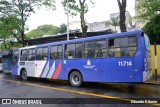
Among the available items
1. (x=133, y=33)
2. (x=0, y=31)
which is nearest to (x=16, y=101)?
(x=133, y=33)

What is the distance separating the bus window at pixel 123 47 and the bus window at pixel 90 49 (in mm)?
1109

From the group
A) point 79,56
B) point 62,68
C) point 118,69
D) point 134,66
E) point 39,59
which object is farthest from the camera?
point 39,59

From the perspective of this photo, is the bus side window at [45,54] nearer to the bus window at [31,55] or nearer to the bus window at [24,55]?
the bus window at [31,55]

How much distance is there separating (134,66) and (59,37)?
18.8 metres

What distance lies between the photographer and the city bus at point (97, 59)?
31.7 ft

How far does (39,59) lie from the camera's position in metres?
14.8

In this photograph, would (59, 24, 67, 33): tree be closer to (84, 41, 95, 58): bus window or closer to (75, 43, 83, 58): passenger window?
(75, 43, 83, 58): passenger window

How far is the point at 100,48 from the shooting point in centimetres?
1105

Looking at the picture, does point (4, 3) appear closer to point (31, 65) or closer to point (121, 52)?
point (31, 65)

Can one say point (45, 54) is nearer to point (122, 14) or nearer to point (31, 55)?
point (31, 55)

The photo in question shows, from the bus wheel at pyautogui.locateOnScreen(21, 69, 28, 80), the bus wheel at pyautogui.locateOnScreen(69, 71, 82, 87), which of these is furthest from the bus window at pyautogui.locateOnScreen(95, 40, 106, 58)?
the bus wheel at pyautogui.locateOnScreen(21, 69, 28, 80)

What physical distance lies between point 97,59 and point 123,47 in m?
1.68

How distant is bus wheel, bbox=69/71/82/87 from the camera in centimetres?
1202

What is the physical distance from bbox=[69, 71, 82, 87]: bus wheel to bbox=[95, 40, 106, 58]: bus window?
173 cm
